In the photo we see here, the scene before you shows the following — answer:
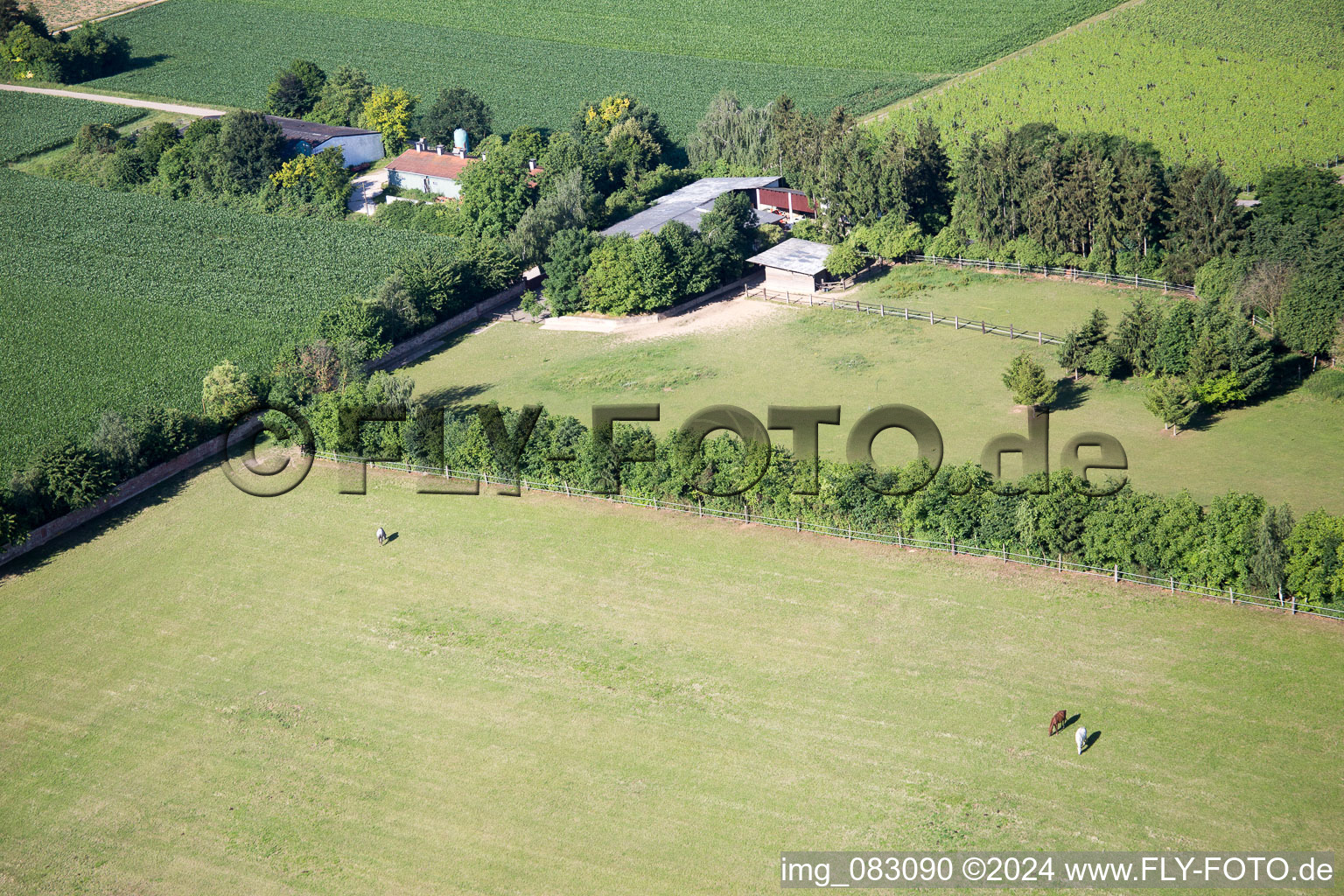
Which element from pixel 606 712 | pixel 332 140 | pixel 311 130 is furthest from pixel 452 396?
pixel 311 130

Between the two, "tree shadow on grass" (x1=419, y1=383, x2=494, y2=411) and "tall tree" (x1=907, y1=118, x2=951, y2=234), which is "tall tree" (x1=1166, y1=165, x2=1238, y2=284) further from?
"tree shadow on grass" (x1=419, y1=383, x2=494, y2=411)

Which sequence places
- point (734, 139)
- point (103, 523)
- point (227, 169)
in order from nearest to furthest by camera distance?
point (103, 523)
point (227, 169)
point (734, 139)

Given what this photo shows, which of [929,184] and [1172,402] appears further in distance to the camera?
[929,184]

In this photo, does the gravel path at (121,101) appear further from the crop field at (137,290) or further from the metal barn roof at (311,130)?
the crop field at (137,290)

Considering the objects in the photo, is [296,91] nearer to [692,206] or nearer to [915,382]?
[692,206]

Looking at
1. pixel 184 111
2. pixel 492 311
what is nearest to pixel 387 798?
pixel 492 311

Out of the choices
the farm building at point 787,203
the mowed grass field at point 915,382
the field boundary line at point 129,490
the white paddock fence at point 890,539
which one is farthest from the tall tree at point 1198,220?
the field boundary line at point 129,490

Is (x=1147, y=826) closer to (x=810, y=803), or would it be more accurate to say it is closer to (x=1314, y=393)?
(x=810, y=803)

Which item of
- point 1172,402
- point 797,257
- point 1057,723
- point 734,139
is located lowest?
point 1057,723
